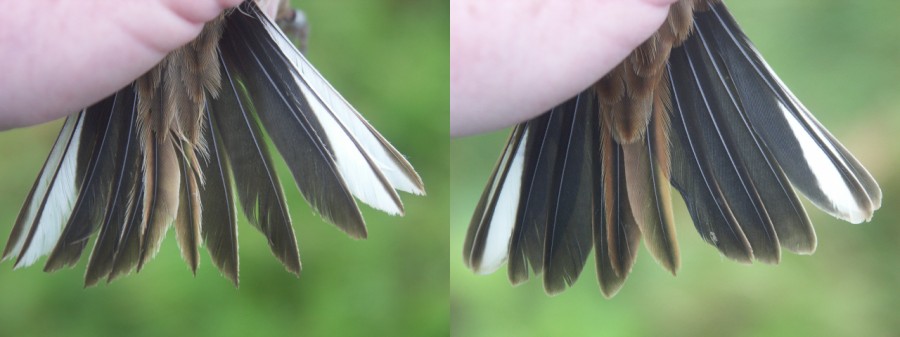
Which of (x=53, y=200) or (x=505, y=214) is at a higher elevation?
(x=53, y=200)

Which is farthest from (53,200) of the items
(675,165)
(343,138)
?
(675,165)

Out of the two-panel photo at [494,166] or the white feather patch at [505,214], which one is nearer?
the two-panel photo at [494,166]

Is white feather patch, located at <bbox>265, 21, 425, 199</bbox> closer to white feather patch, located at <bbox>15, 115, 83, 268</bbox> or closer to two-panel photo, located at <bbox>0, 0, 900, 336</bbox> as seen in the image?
two-panel photo, located at <bbox>0, 0, 900, 336</bbox>

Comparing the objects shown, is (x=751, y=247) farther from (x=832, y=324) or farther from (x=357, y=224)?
(x=357, y=224)

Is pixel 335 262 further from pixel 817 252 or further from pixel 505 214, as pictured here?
pixel 817 252

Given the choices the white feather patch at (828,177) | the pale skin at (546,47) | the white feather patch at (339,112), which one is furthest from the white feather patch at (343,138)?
the white feather patch at (828,177)

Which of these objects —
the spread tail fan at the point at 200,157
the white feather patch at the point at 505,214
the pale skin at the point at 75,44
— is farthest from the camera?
the white feather patch at the point at 505,214

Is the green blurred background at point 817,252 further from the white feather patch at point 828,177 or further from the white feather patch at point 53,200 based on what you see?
the white feather patch at point 53,200
